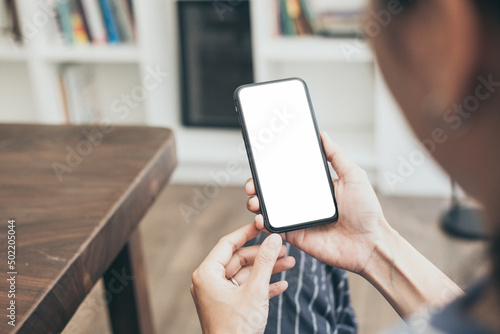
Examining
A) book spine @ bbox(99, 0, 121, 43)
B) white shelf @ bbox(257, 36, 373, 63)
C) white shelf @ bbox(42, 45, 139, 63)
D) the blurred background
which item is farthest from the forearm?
book spine @ bbox(99, 0, 121, 43)

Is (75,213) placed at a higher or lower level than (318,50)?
higher

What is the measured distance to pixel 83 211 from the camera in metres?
0.74

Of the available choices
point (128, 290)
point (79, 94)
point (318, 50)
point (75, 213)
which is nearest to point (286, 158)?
point (75, 213)

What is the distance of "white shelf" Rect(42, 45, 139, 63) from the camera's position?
2131mm

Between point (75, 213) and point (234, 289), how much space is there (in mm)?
243

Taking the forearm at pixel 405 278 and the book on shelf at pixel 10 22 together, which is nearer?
the forearm at pixel 405 278

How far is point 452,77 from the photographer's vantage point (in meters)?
0.31

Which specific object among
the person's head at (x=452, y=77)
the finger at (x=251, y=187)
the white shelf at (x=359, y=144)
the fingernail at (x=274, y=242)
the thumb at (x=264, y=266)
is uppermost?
the person's head at (x=452, y=77)

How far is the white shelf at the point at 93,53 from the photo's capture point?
213cm

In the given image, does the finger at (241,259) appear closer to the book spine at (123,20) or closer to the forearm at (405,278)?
the forearm at (405,278)

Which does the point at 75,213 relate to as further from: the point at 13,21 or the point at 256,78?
the point at 13,21

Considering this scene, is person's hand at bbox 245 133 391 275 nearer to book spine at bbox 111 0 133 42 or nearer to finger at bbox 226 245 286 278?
finger at bbox 226 245 286 278

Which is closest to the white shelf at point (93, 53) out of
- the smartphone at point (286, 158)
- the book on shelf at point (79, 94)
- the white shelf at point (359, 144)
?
the book on shelf at point (79, 94)

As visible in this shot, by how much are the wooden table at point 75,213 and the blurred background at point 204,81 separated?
0.79 meters
